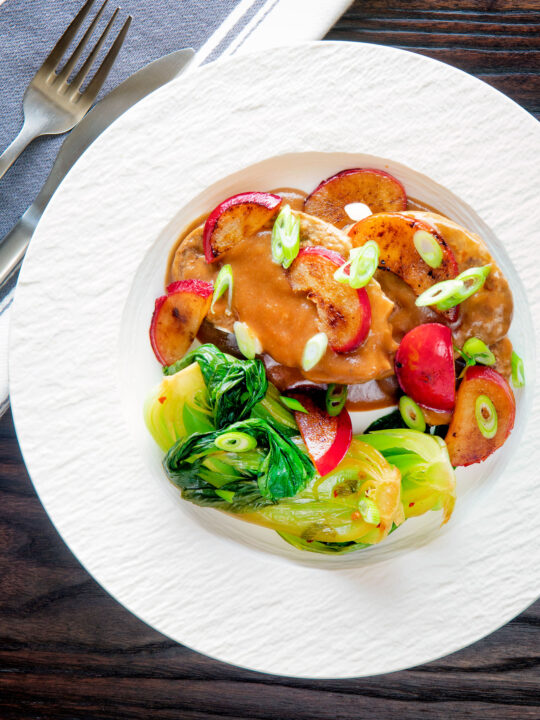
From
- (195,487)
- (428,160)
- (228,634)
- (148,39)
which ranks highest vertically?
(148,39)

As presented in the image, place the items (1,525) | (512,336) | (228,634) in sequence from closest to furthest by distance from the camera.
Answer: (228,634)
(512,336)
(1,525)

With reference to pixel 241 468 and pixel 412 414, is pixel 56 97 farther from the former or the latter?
pixel 412 414

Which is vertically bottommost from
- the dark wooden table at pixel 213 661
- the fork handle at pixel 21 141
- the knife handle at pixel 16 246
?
the dark wooden table at pixel 213 661

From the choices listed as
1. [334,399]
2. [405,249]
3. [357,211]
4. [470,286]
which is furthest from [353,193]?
[334,399]

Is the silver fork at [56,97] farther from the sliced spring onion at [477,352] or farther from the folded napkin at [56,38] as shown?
the sliced spring onion at [477,352]

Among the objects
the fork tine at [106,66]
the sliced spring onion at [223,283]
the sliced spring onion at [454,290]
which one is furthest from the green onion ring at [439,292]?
the fork tine at [106,66]

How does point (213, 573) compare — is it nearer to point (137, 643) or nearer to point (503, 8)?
point (137, 643)

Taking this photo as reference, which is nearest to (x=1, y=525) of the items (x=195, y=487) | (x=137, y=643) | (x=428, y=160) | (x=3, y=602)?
(x=3, y=602)
